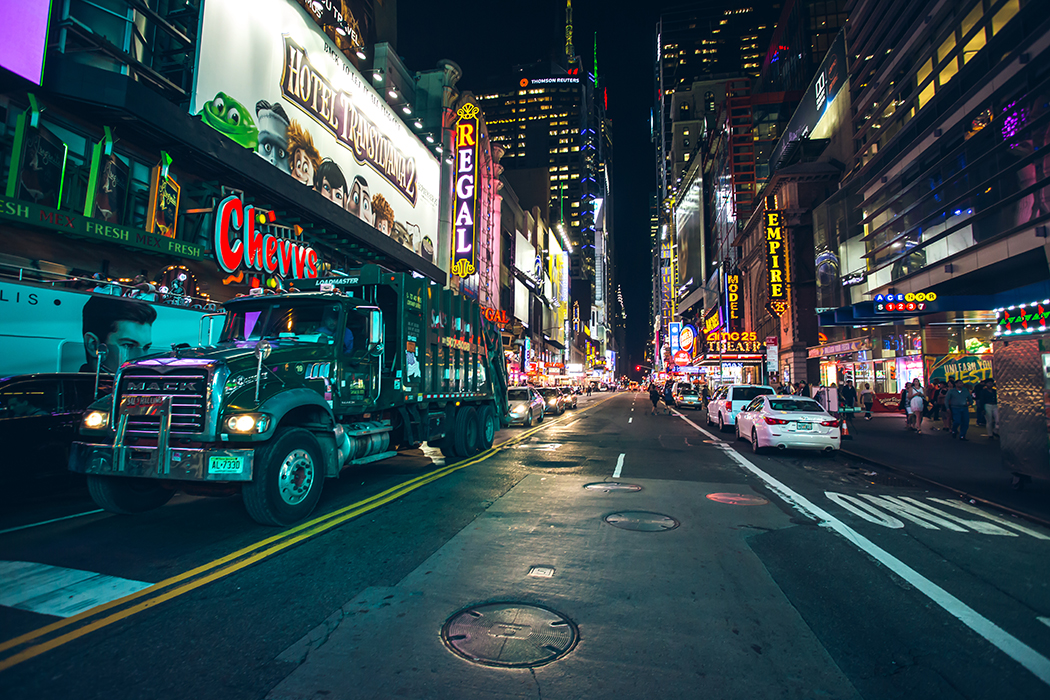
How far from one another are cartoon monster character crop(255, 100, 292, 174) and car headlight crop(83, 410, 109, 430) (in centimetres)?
1478

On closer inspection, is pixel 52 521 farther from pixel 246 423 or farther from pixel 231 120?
pixel 231 120

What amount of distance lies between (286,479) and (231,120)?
1581 centimetres

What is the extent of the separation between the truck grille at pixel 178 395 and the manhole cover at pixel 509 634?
385cm

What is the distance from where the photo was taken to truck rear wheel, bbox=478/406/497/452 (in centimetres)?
1273

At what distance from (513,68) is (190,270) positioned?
21307cm

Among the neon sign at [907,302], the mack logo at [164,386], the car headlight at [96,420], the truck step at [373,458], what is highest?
the neon sign at [907,302]

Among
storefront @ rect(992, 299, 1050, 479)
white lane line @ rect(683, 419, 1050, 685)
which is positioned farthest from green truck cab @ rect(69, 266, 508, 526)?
storefront @ rect(992, 299, 1050, 479)

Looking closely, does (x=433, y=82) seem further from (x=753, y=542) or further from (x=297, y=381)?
(x=753, y=542)

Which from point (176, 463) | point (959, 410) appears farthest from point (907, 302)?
point (176, 463)

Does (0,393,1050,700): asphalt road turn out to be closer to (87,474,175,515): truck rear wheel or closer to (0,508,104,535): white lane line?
(0,508,104,535): white lane line

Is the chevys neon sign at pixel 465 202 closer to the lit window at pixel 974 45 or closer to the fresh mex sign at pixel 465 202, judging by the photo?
the fresh mex sign at pixel 465 202

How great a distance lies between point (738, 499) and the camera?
7.63 metres

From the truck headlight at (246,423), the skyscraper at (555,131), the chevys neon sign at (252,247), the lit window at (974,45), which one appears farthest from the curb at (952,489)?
the skyscraper at (555,131)

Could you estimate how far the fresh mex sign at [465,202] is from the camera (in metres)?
35.3
